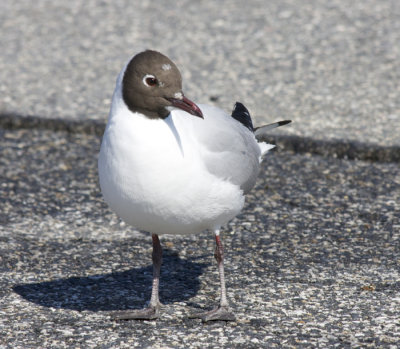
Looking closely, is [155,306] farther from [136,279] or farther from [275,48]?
[275,48]

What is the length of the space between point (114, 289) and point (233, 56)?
16.9 feet

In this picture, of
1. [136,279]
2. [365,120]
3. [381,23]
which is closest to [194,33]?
[381,23]

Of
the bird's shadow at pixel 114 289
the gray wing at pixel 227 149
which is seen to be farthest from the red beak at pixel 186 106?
the bird's shadow at pixel 114 289

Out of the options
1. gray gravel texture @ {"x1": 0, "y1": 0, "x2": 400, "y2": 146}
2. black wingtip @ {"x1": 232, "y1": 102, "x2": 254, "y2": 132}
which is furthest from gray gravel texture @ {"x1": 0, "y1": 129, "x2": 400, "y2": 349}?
gray gravel texture @ {"x1": 0, "y1": 0, "x2": 400, "y2": 146}

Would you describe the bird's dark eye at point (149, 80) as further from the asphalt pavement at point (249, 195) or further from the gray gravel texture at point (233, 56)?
the gray gravel texture at point (233, 56)

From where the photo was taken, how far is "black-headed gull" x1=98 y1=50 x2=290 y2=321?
3984 mm

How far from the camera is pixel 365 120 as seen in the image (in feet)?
25.1

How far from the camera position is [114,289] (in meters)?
4.83

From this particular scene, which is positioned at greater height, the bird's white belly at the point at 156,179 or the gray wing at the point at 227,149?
the gray wing at the point at 227,149

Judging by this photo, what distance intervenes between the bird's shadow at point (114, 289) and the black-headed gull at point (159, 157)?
0.58 meters

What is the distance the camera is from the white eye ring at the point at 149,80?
4.05 m

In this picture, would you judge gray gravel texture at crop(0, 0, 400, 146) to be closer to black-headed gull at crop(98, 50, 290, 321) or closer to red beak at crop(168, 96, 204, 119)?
black-headed gull at crop(98, 50, 290, 321)

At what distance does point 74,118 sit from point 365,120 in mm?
3000

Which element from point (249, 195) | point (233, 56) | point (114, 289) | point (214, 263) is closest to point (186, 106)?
point (114, 289)
